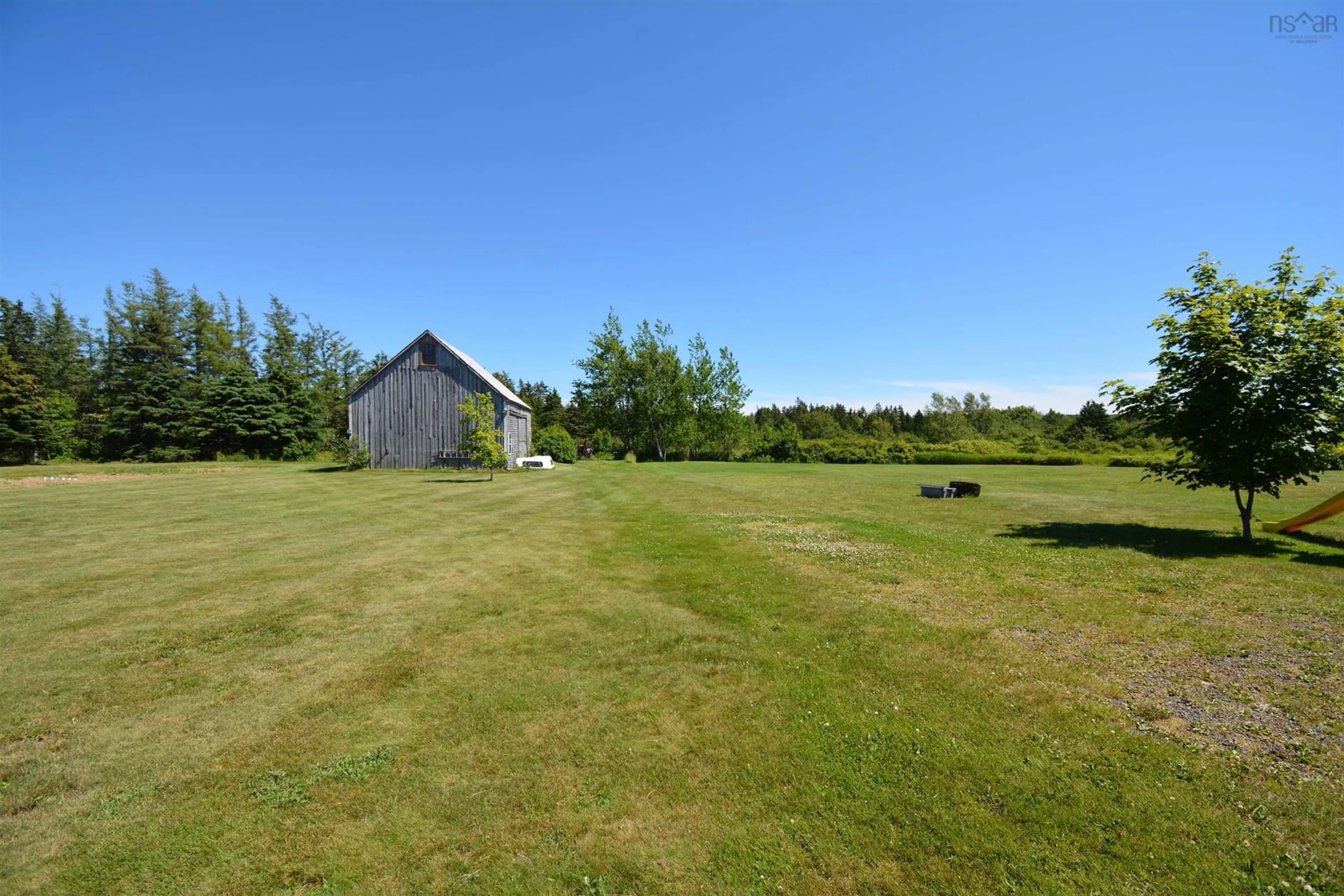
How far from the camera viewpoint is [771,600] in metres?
9.20

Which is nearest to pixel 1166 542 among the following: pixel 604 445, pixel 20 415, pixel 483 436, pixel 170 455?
pixel 483 436

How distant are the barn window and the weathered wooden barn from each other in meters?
0.04

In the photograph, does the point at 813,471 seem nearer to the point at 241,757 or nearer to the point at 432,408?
the point at 432,408

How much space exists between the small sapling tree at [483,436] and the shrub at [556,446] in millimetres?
16201

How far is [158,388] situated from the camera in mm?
55312

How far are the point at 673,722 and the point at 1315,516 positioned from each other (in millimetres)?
18999

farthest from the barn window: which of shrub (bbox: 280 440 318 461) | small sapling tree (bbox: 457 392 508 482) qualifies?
shrub (bbox: 280 440 318 461)

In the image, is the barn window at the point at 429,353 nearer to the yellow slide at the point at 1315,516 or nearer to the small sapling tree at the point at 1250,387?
the small sapling tree at the point at 1250,387

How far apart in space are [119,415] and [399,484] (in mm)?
48891

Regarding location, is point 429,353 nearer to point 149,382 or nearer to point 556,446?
point 556,446

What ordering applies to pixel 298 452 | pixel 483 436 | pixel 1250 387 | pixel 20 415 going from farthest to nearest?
pixel 298 452, pixel 20 415, pixel 483 436, pixel 1250 387

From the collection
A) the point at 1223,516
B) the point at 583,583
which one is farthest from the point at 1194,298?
the point at 583,583

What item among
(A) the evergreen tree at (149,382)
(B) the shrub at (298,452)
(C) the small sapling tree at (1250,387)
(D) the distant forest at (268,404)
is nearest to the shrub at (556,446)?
(D) the distant forest at (268,404)

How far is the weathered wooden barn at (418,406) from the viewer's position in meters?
39.0
